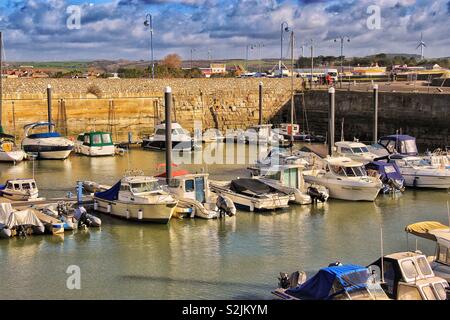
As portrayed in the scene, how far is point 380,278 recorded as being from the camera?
14.0 meters

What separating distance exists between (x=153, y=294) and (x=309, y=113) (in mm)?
35836

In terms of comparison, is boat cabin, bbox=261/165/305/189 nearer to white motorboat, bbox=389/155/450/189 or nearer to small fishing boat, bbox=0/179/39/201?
white motorboat, bbox=389/155/450/189

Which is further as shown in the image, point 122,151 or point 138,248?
point 122,151

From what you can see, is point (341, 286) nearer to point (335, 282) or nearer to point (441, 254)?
point (335, 282)

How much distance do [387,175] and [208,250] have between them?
35.0 ft

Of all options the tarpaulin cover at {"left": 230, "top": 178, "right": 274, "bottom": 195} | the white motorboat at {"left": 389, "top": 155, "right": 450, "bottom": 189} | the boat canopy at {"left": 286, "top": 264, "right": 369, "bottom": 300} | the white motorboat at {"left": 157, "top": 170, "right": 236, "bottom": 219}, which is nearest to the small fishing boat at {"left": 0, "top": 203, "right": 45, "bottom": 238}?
the white motorboat at {"left": 157, "top": 170, "right": 236, "bottom": 219}

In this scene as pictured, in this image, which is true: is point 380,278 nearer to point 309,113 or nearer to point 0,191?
point 0,191

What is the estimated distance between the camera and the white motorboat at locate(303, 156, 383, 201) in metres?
25.1

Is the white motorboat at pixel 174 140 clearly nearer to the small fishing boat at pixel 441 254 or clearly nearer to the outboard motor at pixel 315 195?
the outboard motor at pixel 315 195

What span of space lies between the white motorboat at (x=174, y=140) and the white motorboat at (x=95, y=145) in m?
3.65

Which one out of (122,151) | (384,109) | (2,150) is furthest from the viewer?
(384,109)

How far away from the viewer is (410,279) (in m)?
13.5

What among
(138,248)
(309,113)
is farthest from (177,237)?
(309,113)

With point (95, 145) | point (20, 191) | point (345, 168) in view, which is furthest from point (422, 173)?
point (95, 145)
